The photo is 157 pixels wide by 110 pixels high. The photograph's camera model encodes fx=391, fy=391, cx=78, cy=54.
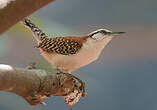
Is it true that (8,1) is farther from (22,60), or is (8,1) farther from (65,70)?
(22,60)

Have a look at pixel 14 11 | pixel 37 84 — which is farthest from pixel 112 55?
pixel 14 11

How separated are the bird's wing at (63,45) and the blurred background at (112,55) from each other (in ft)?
4.11

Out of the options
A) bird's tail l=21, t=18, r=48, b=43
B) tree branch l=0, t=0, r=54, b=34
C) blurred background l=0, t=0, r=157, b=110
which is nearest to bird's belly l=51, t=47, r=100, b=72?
bird's tail l=21, t=18, r=48, b=43

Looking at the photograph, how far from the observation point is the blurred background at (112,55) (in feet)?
8.56

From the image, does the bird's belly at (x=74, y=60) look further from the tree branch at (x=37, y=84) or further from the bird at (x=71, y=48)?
the tree branch at (x=37, y=84)

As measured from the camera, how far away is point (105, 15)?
2.78 meters

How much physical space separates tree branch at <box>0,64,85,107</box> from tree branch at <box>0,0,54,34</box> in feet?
0.62

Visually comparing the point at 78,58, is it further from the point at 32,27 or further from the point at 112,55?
the point at 112,55

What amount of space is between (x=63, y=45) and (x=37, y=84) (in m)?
0.51

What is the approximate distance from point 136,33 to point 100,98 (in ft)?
1.77

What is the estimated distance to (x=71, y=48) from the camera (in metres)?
1.20

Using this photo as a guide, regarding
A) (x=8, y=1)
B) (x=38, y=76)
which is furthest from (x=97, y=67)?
(x=8, y=1)

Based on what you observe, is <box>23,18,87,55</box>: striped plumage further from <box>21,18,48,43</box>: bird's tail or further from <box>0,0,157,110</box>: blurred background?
<box>0,0,157,110</box>: blurred background

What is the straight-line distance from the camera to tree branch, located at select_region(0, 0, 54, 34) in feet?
1.37
